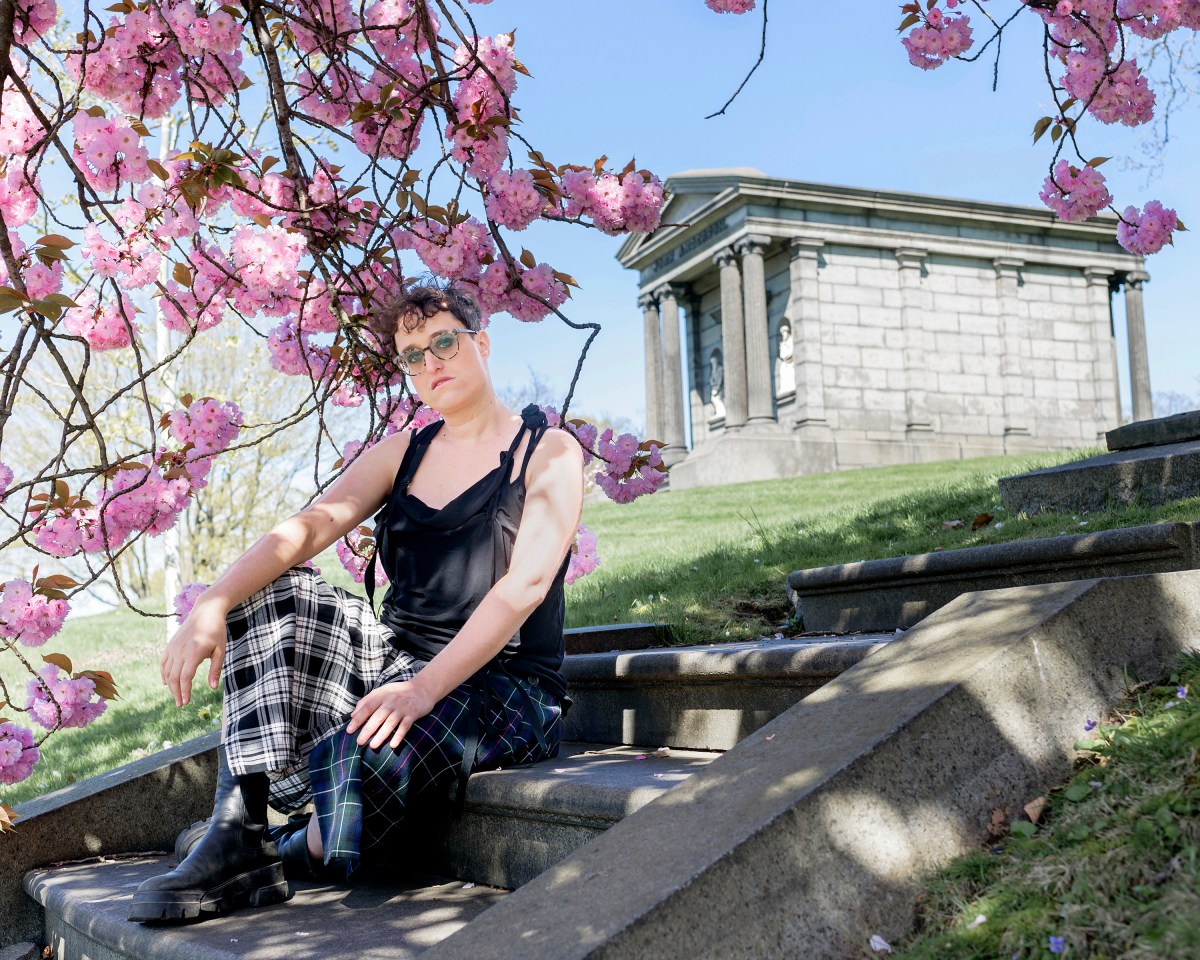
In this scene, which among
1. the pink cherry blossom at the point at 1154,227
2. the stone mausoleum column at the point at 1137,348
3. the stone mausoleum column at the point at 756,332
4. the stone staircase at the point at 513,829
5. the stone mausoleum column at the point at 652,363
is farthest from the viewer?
the stone mausoleum column at the point at 1137,348

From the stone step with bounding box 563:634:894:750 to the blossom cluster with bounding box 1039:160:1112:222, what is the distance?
2.97 metres

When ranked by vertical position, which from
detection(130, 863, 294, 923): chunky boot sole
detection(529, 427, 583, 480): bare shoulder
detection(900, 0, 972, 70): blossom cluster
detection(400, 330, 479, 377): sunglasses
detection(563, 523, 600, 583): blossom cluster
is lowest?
detection(130, 863, 294, 923): chunky boot sole

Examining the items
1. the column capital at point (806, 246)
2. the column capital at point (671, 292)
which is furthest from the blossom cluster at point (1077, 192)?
the column capital at point (671, 292)

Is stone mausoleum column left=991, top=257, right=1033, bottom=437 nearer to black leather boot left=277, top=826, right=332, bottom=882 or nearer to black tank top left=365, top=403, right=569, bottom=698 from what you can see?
black tank top left=365, top=403, right=569, bottom=698

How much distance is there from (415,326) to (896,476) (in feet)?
45.2

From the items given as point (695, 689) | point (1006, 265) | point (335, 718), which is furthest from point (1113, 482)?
point (1006, 265)

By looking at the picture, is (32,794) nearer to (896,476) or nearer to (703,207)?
(896,476)

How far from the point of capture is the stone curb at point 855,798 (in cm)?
186

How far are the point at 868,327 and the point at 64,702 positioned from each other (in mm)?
22269

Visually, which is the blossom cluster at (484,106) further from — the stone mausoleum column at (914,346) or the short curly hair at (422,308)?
the stone mausoleum column at (914,346)

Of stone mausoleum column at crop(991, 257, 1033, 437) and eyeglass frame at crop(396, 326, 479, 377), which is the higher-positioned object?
stone mausoleum column at crop(991, 257, 1033, 437)

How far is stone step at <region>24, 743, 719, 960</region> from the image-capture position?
2414 mm

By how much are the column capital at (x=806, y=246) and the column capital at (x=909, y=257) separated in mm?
1944

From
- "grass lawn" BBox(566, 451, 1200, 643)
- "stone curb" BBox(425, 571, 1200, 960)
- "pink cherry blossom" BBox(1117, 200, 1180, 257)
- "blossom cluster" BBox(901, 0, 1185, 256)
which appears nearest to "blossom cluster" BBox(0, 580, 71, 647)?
"stone curb" BBox(425, 571, 1200, 960)
